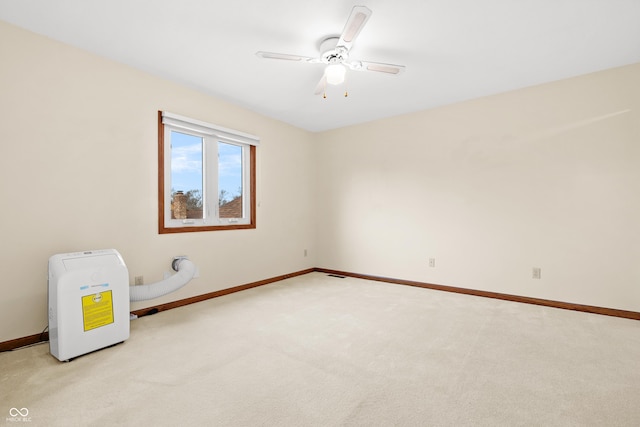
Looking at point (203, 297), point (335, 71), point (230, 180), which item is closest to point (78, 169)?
point (230, 180)

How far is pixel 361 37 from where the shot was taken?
2541 millimetres

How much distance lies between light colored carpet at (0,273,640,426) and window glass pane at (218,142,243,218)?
4.97 ft

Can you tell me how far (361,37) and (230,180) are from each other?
251 cm

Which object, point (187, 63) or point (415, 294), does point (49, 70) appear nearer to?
point (187, 63)

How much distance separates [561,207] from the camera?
134 inches

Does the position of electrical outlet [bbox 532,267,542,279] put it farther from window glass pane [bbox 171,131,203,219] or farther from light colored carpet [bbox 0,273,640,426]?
window glass pane [bbox 171,131,203,219]

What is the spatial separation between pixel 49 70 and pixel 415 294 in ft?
14.6

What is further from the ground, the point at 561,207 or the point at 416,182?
the point at 416,182

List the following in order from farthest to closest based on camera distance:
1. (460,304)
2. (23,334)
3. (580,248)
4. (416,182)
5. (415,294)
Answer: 1. (416,182)
2. (415,294)
3. (460,304)
4. (580,248)
5. (23,334)

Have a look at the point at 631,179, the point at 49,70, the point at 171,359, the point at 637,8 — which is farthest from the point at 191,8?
the point at 631,179

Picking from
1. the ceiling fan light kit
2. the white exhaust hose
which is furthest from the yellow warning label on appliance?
the ceiling fan light kit

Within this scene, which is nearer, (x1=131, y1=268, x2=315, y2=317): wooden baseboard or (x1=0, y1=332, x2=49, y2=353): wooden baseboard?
(x1=0, y1=332, x2=49, y2=353): wooden baseboard

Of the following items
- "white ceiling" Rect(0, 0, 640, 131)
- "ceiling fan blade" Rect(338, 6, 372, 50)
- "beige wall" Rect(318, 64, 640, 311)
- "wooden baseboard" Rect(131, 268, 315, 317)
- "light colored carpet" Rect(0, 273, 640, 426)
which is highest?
"white ceiling" Rect(0, 0, 640, 131)
